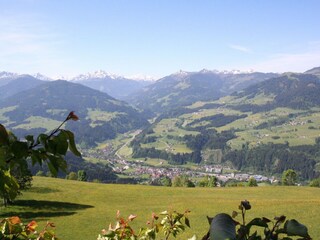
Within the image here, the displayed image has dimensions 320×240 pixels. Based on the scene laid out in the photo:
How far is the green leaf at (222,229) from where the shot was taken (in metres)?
1.65

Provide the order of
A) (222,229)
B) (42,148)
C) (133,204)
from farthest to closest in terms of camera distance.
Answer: (133,204) → (42,148) → (222,229)

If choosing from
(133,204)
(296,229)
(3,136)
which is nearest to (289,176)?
(133,204)

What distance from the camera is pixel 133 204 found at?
157 ft

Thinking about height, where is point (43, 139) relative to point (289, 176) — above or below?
above

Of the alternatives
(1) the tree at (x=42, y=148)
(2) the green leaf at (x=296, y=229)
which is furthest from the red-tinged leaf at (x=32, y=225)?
(2) the green leaf at (x=296, y=229)

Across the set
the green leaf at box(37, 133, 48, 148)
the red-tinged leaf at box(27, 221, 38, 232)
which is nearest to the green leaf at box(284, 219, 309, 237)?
the green leaf at box(37, 133, 48, 148)

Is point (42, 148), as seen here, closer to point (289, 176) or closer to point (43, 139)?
point (43, 139)

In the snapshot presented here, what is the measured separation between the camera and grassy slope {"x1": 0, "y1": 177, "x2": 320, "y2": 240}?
33.9 metres

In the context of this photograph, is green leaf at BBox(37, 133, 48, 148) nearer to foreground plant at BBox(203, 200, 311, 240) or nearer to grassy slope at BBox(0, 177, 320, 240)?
foreground plant at BBox(203, 200, 311, 240)

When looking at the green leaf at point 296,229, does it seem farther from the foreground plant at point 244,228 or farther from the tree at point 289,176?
the tree at point 289,176

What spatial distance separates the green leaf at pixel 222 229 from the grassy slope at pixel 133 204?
26.7 metres

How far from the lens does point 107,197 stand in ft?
177

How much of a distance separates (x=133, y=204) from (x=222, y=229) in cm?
4773

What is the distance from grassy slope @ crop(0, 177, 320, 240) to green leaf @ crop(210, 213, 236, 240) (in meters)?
26.7
